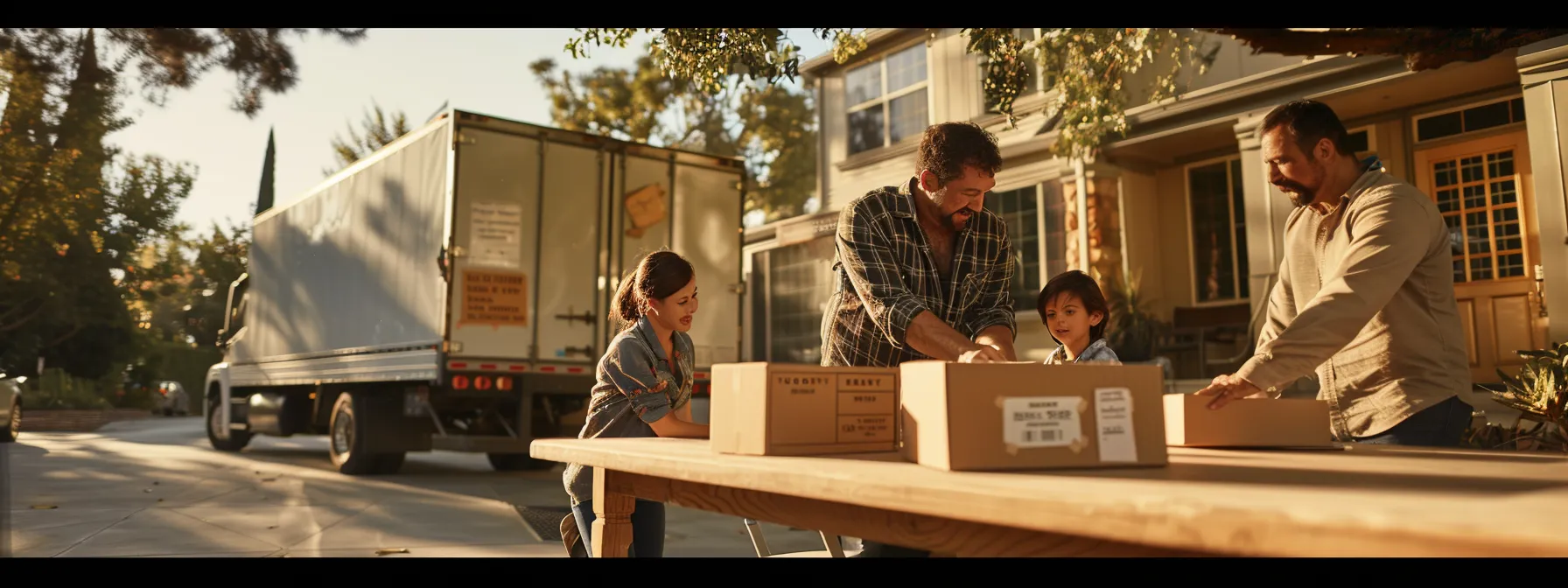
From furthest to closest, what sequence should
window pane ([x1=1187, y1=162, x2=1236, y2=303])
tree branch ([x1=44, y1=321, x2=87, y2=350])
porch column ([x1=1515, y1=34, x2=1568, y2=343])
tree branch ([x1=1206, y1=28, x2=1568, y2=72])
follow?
tree branch ([x1=44, y1=321, x2=87, y2=350]) → window pane ([x1=1187, y1=162, x2=1236, y2=303]) → porch column ([x1=1515, y1=34, x2=1568, y2=343]) → tree branch ([x1=1206, y1=28, x2=1568, y2=72])

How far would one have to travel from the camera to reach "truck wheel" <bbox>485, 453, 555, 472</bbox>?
1222cm

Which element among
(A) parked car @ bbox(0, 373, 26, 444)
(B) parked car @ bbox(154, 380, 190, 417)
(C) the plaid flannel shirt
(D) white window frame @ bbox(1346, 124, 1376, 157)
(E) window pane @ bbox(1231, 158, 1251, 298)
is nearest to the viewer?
(C) the plaid flannel shirt

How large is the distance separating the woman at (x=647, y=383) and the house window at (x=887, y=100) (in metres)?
13.1

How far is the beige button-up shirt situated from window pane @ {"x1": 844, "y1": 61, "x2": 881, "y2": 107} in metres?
14.7

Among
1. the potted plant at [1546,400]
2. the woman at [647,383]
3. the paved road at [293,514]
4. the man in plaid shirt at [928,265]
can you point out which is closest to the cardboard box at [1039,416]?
the man in plaid shirt at [928,265]

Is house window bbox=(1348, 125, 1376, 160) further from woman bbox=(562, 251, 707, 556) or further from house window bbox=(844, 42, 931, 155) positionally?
woman bbox=(562, 251, 707, 556)

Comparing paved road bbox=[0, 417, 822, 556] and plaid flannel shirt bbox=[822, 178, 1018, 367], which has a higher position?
plaid flannel shirt bbox=[822, 178, 1018, 367]

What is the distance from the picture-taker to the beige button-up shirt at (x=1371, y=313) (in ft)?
7.83

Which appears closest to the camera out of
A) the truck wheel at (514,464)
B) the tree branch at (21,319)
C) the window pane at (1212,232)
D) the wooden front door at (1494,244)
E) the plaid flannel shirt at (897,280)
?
the plaid flannel shirt at (897,280)

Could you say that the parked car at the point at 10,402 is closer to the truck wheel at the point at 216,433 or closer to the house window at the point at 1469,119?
the truck wheel at the point at 216,433

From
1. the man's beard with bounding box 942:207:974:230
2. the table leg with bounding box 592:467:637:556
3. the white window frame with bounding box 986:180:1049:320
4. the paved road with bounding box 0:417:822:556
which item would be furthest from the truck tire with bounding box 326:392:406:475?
the man's beard with bounding box 942:207:974:230

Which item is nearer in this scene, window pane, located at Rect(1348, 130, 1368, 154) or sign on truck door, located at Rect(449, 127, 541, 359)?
sign on truck door, located at Rect(449, 127, 541, 359)

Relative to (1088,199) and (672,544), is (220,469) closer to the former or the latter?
(672,544)
